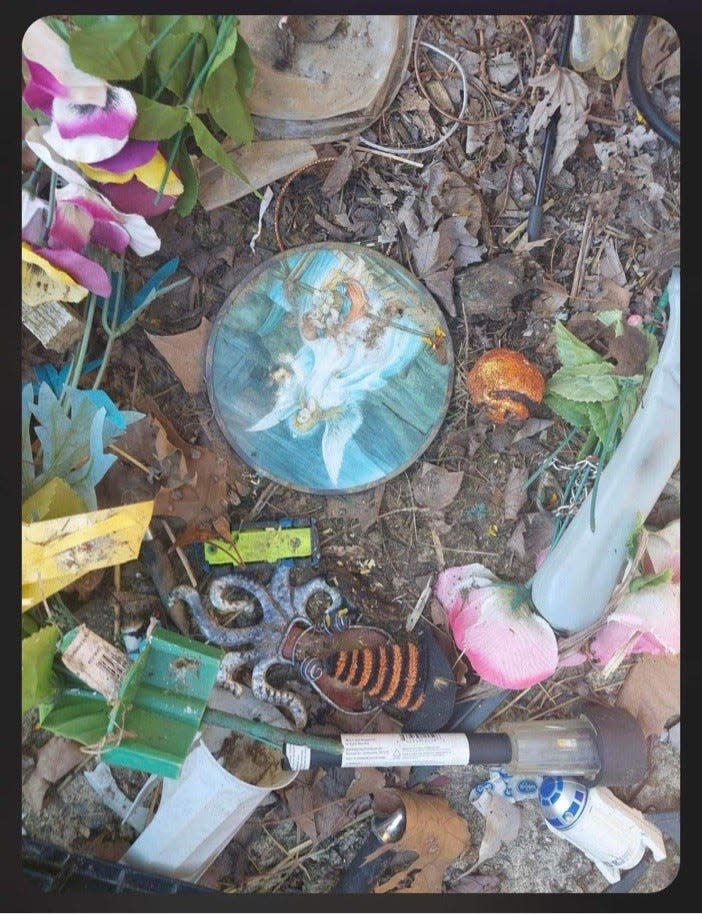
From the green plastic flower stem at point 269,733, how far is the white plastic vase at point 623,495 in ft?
1.26

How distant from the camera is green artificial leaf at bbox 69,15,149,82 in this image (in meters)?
0.97

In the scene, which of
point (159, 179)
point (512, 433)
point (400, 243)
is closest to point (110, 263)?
point (159, 179)

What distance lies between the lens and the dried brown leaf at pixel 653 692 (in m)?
1.17

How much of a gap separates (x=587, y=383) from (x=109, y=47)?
783 millimetres

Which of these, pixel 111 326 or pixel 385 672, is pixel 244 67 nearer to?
pixel 111 326

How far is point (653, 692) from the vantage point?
1.18 m

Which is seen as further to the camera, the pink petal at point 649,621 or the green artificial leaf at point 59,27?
the pink petal at point 649,621

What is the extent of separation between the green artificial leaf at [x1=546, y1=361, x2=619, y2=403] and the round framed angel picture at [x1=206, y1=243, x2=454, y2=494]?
0.17m

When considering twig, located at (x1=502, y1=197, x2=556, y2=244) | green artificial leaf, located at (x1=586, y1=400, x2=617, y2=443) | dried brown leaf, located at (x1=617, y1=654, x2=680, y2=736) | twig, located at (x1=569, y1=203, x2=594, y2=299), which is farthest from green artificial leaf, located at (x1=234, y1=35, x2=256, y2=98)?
dried brown leaf, located at (x1=617, y1=654, x2=680, y2=736)

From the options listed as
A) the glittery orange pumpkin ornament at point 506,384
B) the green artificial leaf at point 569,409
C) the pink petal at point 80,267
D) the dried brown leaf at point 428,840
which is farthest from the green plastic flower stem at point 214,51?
the dried brown leaf at point 428,840

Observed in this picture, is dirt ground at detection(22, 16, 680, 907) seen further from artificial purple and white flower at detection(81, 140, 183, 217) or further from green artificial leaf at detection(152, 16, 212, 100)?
green artificial leaf at detection(152, 16, 212, 100)

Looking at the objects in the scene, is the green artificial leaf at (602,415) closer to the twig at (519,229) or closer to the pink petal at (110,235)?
the twig at (519,229)

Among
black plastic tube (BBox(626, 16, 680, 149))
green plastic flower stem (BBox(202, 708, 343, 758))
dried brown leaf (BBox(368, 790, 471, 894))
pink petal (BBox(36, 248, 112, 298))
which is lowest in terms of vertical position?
dried brown leaf (BBox(368, 790, 471, 894))

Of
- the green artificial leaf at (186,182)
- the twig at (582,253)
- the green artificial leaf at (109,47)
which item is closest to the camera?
the green artificial leaf at (109,47)
